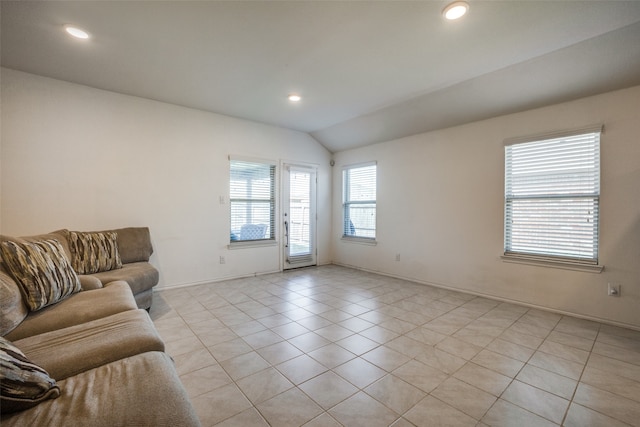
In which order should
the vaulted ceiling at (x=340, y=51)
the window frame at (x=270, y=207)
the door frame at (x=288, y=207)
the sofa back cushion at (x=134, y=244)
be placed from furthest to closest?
the door frame at (x=288, y=207) < the window frame at (x=270, y=207) < the sofa back cushion at (x=134, y=244) < the vaulted ceiling at (x=340, y=51)

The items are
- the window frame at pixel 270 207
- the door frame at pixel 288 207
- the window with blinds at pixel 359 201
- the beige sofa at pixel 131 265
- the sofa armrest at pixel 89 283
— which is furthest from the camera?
the window with blinds at pixel 359 201

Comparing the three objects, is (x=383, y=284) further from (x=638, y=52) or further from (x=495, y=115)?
(x=638, y=52)

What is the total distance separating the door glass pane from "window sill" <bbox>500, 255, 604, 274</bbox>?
11.0 feet

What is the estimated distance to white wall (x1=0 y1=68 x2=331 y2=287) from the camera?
313 centimetres

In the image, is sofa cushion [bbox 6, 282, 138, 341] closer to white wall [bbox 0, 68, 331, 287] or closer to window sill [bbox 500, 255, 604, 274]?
white wall [bbox 0, 68, 331, 287]

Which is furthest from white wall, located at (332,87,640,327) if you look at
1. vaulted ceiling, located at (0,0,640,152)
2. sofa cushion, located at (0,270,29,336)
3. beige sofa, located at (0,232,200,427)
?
sofa cushion, located at (0,270,29,336)

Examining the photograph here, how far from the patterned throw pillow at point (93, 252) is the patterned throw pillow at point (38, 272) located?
2.89 ft

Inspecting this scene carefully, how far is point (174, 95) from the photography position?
373cm

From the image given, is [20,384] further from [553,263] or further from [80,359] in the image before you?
[553,263]

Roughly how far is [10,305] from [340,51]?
3.02 metres

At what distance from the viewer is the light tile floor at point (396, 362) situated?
5.38ft

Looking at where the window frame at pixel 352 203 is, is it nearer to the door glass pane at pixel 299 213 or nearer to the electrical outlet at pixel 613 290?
the door glass pane at pixel 299 213

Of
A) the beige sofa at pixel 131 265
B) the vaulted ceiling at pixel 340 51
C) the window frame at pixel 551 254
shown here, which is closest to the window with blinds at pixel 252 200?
the vaulted ceiling at pixel 340 51

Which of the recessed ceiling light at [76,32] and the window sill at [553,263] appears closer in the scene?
the recessed ceiling light at [76,32]
